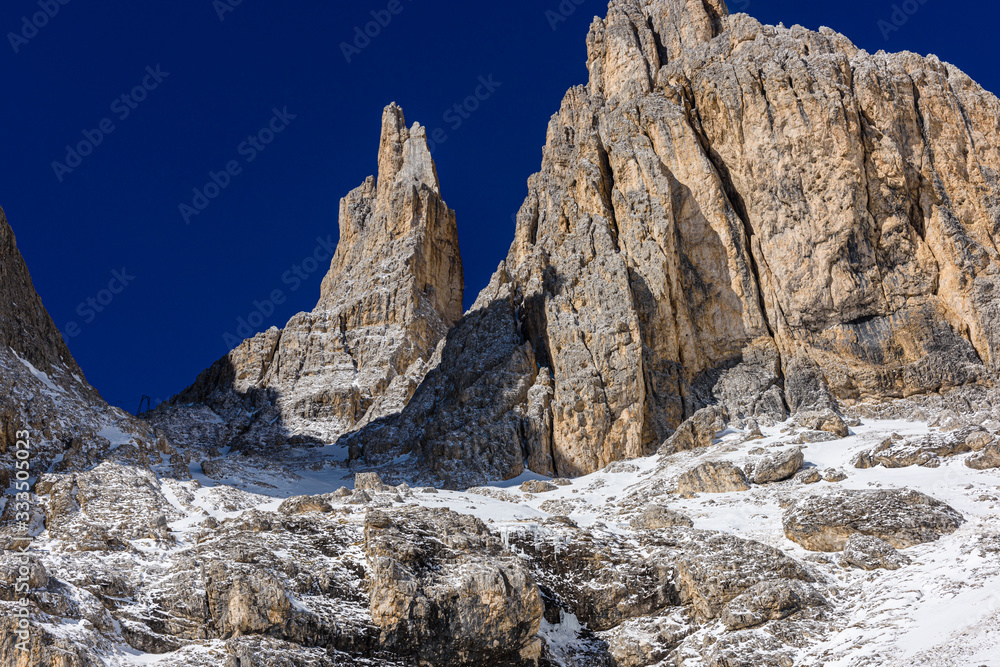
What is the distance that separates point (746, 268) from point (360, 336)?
46.7m

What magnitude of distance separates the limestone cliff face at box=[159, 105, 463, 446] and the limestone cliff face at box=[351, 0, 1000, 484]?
49.7ft

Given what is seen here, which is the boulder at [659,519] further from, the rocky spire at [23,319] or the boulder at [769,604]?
the rocky spire at [23,319]

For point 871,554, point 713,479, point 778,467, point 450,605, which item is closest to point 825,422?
point 778,467

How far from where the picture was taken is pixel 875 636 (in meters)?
20.2

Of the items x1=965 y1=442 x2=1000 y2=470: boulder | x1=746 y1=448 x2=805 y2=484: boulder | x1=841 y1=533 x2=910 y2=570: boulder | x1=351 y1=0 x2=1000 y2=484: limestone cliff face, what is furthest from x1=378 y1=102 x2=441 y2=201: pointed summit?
x1=841 y1=533 x2=910 y2=570: boulder

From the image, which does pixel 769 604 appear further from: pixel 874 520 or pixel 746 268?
pixel 746 268

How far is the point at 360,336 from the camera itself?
277 ft

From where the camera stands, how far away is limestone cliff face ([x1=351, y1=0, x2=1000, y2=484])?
4834 centimetres

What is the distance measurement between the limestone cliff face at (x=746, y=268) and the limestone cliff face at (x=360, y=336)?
1515 centimetres

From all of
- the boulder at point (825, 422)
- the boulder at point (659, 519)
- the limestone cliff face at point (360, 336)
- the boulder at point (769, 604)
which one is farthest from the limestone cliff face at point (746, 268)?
the boulder at point (769, 604)

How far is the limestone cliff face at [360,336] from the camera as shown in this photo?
74.9 meters

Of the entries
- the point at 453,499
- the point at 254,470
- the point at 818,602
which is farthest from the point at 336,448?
the point at 818,602

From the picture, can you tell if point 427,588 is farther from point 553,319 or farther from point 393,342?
point 393,342

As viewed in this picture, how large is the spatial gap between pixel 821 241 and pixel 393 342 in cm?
4805
